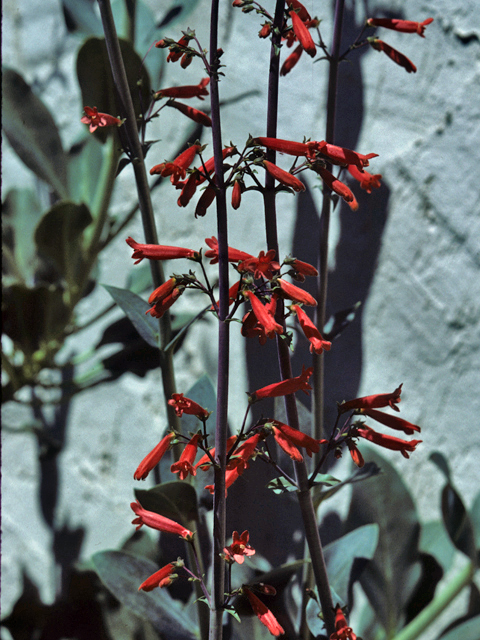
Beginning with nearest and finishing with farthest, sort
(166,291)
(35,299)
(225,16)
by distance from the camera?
(166,291) < (225,16) < (35,299)

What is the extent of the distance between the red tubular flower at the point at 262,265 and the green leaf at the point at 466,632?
0.31 m

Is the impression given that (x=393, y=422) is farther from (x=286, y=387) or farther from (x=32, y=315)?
(x=32, y=315)

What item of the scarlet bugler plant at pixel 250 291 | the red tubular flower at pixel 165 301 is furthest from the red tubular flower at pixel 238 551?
the red tubular flower at pixel 165 301

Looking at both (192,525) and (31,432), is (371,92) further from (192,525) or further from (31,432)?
(31,432)

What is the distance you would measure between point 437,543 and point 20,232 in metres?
0.46

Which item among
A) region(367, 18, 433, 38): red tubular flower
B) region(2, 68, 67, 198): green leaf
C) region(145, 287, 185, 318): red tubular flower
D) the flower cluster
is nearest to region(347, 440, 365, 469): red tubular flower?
the flower cluster

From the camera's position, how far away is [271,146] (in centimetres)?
24

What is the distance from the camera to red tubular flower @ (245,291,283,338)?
0.21 m

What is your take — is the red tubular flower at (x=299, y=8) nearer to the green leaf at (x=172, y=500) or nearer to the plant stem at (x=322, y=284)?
the plant stem at (x=322, y=284)

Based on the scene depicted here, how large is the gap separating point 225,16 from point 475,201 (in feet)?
0.68

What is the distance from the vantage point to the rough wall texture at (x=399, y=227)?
34 cm

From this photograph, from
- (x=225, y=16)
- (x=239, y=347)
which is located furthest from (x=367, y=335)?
(x=225, y=16)

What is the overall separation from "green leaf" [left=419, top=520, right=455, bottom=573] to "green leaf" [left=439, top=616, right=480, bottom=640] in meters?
0.04

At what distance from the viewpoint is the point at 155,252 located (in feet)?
0.82
